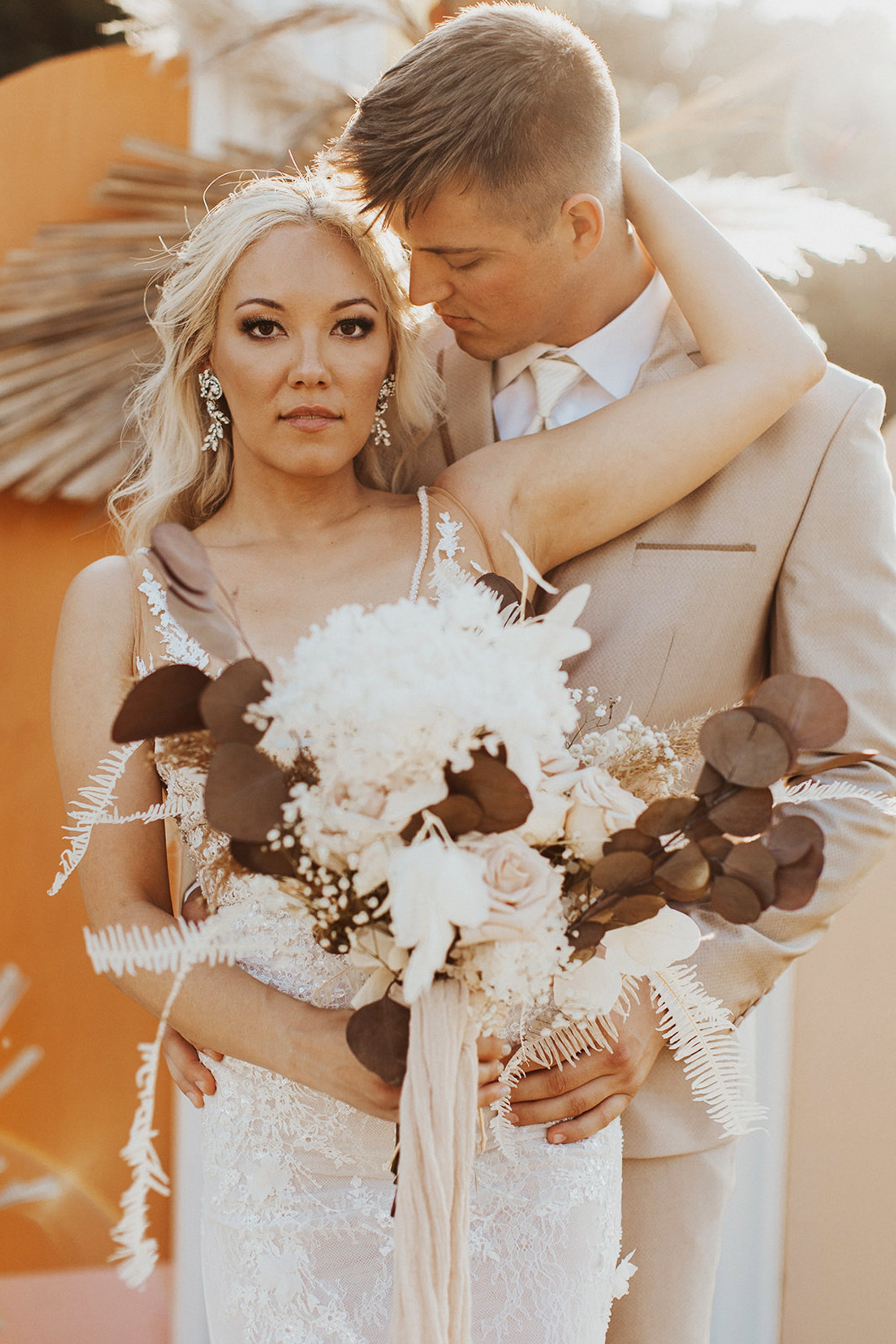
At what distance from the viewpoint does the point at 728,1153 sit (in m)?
1.84

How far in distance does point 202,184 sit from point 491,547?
155 centimetres

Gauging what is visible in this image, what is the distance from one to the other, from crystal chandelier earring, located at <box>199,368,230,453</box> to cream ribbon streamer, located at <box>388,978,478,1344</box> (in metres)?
1.08

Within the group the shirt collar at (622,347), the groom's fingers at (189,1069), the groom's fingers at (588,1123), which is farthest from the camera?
the shirt collar at (622,347)

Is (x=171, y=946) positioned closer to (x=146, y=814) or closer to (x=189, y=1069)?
(x=146, y=814)

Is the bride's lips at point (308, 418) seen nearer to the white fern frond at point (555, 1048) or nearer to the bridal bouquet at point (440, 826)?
the bridal bouquet at point (440, 826)

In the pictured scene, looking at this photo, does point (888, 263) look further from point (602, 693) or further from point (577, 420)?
point (602, 693)

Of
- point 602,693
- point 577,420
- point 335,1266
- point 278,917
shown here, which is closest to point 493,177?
point 577,420

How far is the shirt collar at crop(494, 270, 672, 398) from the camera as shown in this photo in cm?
186

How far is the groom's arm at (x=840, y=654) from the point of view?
1.65 m

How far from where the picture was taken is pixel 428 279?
71.1 inches

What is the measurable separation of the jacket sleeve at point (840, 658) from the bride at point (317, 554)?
16 centimetres

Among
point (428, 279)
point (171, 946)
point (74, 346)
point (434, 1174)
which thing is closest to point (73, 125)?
point (74, 346)

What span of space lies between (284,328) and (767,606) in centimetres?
81

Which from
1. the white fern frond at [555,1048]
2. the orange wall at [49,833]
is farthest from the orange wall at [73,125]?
the white fern frond at [555,1048]
